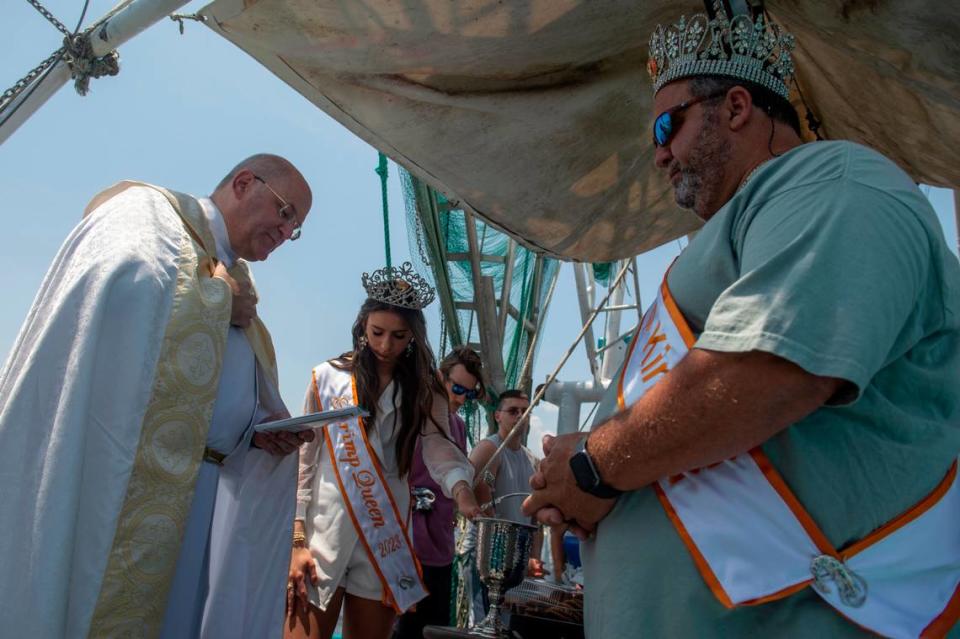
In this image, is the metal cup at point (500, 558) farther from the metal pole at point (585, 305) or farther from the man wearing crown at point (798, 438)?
the metal pole at point (585, 305)

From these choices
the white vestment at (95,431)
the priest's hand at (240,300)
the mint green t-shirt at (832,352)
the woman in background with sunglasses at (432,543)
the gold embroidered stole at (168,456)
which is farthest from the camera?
the woman in background with sunglasses at (432,543)

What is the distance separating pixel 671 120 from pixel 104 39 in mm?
4344

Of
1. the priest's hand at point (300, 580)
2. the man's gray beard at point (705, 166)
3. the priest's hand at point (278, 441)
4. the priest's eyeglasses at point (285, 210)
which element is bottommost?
the priest's hand at point (300, 580)

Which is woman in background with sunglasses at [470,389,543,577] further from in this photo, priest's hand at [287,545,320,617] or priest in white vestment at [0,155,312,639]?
priest in white vestment at [0,155,312,639]

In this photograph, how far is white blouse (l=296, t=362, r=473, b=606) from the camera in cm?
323

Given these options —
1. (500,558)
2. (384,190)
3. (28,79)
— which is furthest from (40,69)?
(500,558)

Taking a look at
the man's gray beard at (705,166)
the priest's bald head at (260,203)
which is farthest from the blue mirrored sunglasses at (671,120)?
the priest's bald head at (260,203)

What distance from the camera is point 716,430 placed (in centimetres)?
121

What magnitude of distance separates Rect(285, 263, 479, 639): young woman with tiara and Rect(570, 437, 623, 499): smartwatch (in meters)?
1.88

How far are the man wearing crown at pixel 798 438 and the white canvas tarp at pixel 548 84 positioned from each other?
97cm

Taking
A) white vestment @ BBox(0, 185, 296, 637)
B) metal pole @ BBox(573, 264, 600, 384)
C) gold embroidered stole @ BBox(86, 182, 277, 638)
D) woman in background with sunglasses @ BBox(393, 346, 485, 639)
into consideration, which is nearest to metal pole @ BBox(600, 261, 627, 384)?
metal pole @ BBox(573, 264, 600, 384)

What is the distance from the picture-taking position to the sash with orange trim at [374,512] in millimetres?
3225

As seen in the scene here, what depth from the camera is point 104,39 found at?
4.88 m

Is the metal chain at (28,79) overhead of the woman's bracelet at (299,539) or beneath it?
overhead
